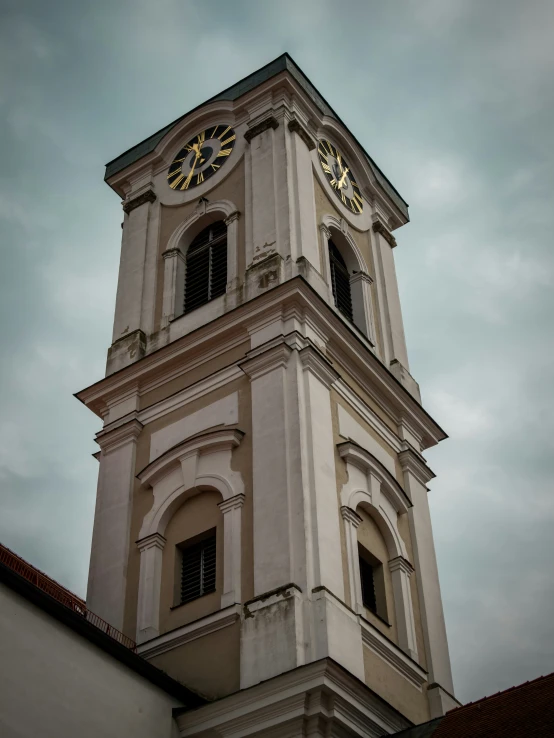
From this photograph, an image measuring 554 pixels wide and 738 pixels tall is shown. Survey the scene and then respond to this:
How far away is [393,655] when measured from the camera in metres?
→ 18.5

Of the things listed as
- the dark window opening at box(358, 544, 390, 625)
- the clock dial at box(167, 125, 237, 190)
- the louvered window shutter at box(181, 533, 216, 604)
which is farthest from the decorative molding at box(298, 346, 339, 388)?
the clock dial at box(167, 125, 237, 190)

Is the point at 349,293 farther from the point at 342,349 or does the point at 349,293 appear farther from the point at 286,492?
the point at 286,492

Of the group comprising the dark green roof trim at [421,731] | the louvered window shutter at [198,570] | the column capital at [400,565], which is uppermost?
the column capital at [400,565]

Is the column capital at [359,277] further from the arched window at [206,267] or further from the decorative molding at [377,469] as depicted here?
the decorative molding at [377,469]

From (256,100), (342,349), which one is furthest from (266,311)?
(256,100)

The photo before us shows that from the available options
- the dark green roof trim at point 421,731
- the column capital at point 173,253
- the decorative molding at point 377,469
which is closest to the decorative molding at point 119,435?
the decorative molding at point 377,469

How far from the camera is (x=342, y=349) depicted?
21.9 meters

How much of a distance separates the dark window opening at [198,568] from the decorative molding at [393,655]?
2.42 meters

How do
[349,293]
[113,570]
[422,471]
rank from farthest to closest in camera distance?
[349,293], [422,471], [113,570]

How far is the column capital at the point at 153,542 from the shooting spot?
19672 mm

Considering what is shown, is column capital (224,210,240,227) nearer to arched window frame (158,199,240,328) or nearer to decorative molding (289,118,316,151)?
arched window frame (158,199,240,328)

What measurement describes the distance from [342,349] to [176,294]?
395 cm

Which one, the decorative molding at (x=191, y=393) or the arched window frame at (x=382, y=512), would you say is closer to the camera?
the arched window frame at (x=382, y=512)

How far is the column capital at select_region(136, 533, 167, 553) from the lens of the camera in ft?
64.5
